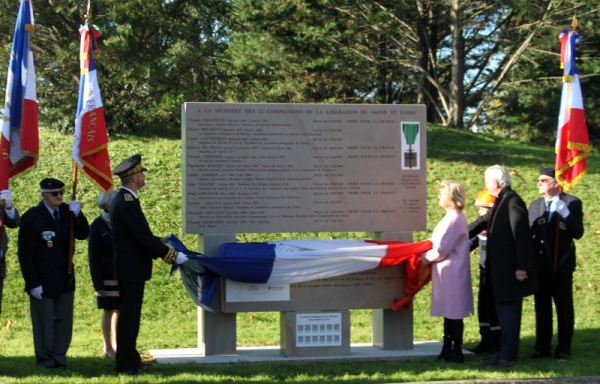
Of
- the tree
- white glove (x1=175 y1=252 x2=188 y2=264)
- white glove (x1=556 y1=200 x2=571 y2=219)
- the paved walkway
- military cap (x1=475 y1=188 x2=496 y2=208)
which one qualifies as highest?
the tree

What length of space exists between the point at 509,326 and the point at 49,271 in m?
4.27

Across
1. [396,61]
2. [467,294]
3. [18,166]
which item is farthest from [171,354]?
[396,61]

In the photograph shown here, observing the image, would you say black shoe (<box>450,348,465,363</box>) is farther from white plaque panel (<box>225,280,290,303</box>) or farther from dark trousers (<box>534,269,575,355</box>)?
white plaque panel (<box>225,280,290,303</box>)

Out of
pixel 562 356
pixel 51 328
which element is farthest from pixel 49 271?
pixel 562 356

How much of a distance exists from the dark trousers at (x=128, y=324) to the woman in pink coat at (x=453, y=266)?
9.23 feet

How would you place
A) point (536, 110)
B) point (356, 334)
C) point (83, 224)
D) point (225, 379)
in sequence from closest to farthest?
point (225, 379) < point (83, 224) < point (356, 334) < point (536, 110)

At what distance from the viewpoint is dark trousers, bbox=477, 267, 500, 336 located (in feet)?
28.1

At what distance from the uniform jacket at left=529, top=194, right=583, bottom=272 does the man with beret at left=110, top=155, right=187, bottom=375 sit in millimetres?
3480

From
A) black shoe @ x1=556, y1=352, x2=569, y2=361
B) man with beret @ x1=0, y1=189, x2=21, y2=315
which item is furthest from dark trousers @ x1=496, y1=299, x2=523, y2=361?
man with beret @ x1=0, y1=189, x2=21, y2=315

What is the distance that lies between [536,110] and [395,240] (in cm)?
1939

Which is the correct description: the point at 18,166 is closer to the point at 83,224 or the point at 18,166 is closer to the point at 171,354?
the point at 83,224

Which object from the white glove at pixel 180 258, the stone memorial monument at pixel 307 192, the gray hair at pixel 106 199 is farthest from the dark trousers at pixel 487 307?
the gray hair at pixel 106 199

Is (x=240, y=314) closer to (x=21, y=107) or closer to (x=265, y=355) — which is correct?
(x=265, y=355)

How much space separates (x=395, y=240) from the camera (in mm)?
8766
